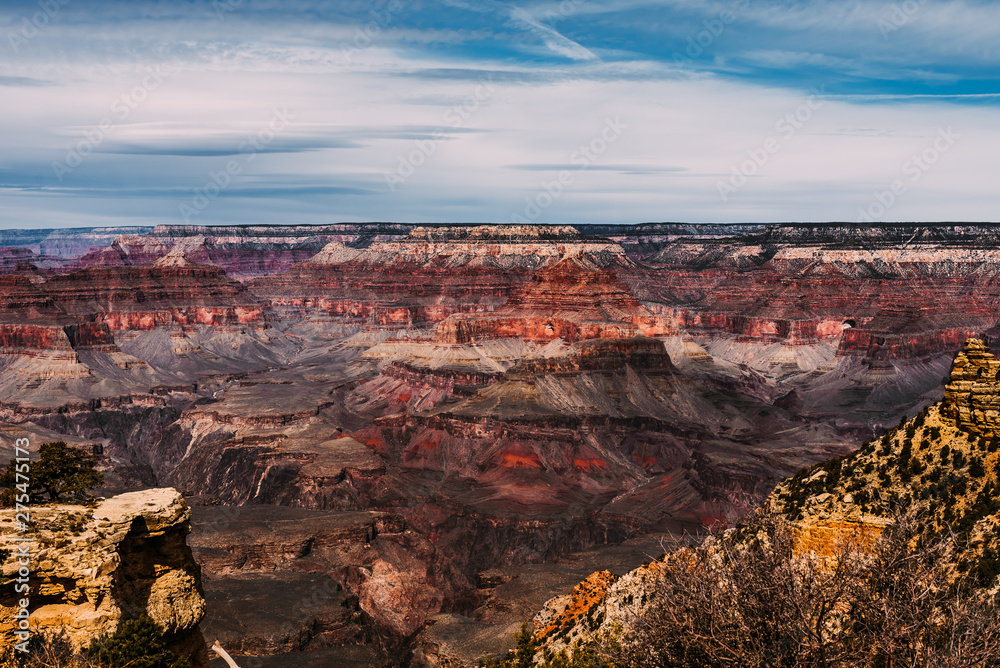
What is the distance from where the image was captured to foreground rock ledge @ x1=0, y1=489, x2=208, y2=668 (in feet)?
68.0

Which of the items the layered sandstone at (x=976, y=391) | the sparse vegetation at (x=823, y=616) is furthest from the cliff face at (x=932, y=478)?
the sparse vegetation at (x=823, y=616)

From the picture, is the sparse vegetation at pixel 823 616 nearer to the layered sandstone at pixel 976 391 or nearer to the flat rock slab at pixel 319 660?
the layered sandstone at pixel 976 391

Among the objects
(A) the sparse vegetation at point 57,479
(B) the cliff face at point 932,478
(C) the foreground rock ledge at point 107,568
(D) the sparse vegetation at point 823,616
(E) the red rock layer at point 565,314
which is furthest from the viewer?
(E) the red rock layer at point 565,314

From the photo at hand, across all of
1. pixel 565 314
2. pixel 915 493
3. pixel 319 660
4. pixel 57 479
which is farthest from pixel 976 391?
pixel 565 314

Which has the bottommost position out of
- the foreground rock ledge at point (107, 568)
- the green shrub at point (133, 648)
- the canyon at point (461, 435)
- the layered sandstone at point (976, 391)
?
the canyon at point (461, 435)

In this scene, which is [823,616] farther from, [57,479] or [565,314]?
[565,314]

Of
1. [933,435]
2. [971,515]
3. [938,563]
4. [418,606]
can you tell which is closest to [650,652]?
[938,563]

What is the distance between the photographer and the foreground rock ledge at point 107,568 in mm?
20719

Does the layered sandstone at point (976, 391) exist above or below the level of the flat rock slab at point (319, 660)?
above

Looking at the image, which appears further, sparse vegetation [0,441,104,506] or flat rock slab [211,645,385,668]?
flat rock slab [211,645,385,668]

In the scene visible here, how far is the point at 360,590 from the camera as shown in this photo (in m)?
67.7

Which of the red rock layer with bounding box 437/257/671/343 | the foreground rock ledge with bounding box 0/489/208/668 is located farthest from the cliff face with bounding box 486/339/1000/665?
the red rock layer with bounding box 437/257/671/343

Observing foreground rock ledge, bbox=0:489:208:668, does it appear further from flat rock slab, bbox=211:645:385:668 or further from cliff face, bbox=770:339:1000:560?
flat rock slab, bbox=211:645:385:668

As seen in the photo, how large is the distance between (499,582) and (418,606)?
822 centimetres
